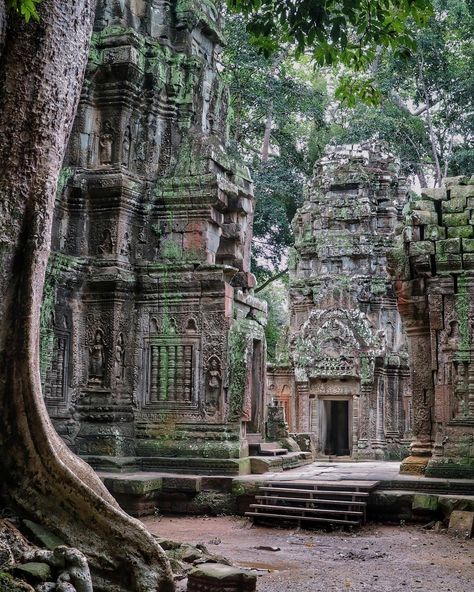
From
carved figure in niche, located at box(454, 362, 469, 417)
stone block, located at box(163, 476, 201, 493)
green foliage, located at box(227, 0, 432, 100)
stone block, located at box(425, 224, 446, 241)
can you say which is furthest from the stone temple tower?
green foliage, located at box(227, 0, 432, 100)

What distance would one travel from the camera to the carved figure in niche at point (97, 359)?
10875 mm

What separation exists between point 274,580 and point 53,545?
6.66 ft

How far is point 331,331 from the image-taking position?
20656 mm

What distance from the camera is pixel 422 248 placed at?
10.6 meters

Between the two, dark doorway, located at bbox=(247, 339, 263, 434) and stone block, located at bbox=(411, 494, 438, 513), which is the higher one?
dark doorway, located at bbox=(247, 339, 263, 434)

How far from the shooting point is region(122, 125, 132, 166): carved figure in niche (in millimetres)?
11462

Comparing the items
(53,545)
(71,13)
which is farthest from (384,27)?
(53,545)

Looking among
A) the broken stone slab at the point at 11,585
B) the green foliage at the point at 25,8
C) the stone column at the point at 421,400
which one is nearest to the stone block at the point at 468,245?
the stone column at the point at 421,400


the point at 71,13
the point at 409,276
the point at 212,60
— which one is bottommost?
the point at 409,276

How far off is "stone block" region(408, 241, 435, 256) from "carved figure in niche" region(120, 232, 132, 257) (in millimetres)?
3985

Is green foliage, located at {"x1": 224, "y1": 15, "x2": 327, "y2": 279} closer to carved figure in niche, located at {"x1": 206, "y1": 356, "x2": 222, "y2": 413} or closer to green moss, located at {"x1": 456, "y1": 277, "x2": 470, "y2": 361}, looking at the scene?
carved figure in niche, located at {"x1": 206, "y1": 356, "x2": 222, "y2": 413}

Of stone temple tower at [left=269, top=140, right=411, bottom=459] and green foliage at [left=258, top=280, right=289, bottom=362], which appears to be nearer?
stone temple tower at [left=269, top=140, right=411, bottom=459]

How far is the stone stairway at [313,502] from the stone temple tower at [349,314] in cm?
1071

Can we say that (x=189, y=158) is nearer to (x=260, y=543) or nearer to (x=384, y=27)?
(x=384, y=27)
